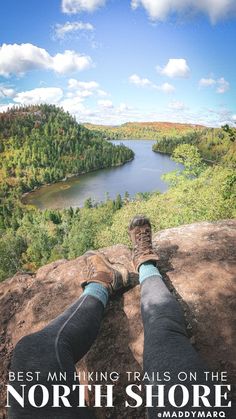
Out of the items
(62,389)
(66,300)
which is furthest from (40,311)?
(62,389)

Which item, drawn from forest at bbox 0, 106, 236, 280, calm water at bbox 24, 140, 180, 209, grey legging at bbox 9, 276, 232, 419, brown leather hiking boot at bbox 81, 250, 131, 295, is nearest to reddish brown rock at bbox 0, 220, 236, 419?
brown leather hiking boot at bbox 81, 250, 131, 295

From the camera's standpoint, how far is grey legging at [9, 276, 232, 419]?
2.21m

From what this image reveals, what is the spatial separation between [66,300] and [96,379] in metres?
1.58

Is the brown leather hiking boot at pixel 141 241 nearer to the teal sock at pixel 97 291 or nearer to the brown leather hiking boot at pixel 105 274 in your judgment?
the brown leather hiking boot at pixel 105 274

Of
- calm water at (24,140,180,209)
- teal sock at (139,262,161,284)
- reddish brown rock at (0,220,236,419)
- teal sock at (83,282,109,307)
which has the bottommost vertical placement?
calm water at (24,140,180,209)

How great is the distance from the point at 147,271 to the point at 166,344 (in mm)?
1822

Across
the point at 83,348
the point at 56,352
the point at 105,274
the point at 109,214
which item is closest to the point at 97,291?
the point at 105,274

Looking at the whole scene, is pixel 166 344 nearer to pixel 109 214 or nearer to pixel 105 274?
pixel 105 274

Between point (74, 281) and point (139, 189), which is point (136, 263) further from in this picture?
point (139, 189)

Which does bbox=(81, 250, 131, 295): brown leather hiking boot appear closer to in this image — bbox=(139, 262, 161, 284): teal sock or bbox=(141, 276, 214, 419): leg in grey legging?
bbox=(139, 262, 161, 284): teal sock

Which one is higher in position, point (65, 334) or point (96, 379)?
point (65, 334)

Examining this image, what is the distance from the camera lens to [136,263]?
185 inches

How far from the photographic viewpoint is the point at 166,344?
2.51 metres

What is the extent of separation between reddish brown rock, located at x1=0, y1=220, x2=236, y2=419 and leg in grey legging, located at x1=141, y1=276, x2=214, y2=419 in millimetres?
803
